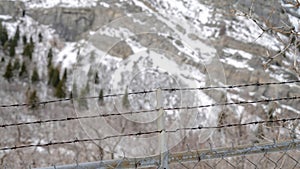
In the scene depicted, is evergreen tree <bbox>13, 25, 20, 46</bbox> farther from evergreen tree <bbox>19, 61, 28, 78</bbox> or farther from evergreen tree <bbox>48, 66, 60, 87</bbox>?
evergreen tree <bbox>48, 66, 60, 87</bbox>

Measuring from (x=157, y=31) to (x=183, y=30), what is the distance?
0.56 meters

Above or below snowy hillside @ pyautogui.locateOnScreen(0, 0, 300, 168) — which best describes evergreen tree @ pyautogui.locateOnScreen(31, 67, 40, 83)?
below

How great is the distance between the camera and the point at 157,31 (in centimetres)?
973

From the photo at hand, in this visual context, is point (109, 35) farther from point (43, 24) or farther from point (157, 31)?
point (43, 24)

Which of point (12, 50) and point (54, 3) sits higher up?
point (54, 3)

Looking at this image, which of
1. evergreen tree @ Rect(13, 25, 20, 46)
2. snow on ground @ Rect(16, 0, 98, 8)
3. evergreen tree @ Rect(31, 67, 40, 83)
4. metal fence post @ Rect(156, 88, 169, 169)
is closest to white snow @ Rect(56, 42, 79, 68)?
evergreen tree @ Rect(31, 67, 40, 83)

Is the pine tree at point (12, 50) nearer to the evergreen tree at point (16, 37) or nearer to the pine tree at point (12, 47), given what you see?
the pine tree at point (12, 47)

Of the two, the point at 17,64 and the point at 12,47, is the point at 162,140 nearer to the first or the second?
the point at 17,64

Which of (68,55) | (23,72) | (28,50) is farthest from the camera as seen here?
(68,55)

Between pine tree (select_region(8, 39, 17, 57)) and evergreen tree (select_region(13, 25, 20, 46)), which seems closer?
pine tree (select_region(8, 39, 17, 57))

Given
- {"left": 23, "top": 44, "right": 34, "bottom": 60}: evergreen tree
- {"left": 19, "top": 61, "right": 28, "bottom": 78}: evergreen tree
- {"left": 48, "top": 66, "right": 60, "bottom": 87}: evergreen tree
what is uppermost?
{"left": 23, "top": 44, "right": 34, "bottom": 60}: evergreen tree

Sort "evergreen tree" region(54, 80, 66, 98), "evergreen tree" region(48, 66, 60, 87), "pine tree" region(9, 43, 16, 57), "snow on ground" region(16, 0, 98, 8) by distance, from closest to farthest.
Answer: "evergreen tree" region(54, 80, 66, 98) → "evergreen tree" region(48, 66, 60, 87) → "pine tree" region(9, 43, 16, 57) → "snow on ground" region(16, 0, 98, 8)

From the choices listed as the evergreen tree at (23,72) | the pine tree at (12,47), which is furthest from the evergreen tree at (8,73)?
the pine tree at (12,47)

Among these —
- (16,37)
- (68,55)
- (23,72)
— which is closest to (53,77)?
(23,72)
